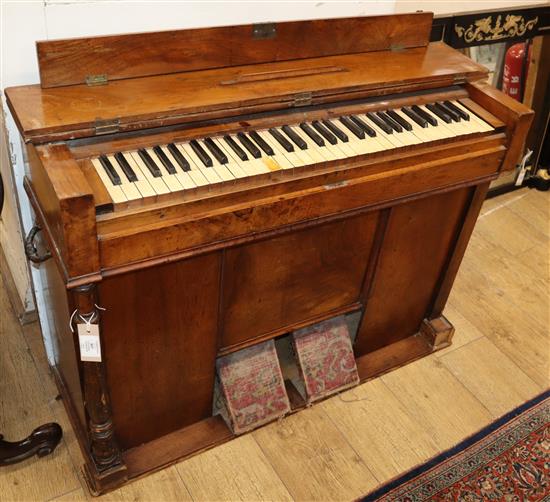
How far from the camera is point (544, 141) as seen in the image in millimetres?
3230

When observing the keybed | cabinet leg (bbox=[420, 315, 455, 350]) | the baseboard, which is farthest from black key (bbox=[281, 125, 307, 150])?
the baseboard

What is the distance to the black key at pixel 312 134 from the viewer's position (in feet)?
5.15

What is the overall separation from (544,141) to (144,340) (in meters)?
2.44

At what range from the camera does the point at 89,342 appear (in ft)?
4.78

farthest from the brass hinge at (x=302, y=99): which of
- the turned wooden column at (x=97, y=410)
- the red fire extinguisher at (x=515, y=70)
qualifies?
the red fire extinguisher at (x=515, y=70)

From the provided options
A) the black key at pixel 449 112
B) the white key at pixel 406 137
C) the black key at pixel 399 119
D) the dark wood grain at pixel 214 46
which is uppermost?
the dark wood grain at pixel 214 46

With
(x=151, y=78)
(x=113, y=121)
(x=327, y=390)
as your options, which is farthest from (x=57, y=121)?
(x=327, y=390)

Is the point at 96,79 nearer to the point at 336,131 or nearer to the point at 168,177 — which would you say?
the point at 168,177

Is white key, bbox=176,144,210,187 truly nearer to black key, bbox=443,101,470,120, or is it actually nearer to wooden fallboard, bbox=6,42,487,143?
wooden fallboard, bbox=6,42,487,143

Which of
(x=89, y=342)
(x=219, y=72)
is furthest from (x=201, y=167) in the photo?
(x=89, y=342)

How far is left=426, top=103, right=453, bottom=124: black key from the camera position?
1758 mm

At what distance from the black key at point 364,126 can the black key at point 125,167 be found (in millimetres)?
616

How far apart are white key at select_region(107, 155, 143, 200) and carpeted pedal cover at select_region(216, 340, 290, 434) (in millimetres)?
737

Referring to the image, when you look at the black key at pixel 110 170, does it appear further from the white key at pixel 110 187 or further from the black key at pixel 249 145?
the black key at pixel 249 145
